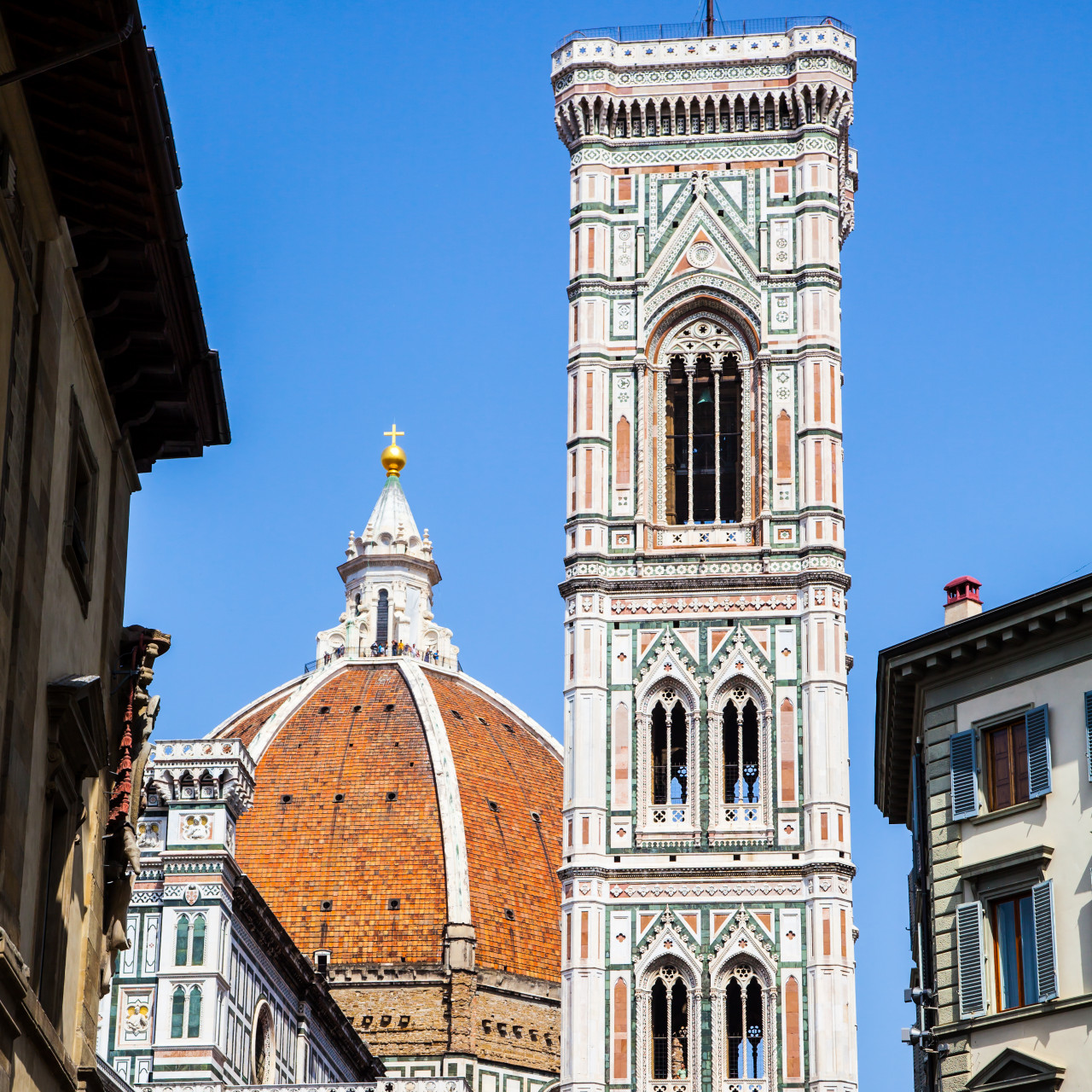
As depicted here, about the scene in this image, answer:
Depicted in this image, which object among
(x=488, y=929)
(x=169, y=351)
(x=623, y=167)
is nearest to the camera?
(x=169, y=351)

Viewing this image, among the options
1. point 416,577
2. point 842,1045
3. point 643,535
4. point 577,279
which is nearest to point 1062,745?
point 842,1045

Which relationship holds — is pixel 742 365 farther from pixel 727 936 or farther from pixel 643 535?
pixel 727 936

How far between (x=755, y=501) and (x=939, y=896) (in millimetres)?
25332

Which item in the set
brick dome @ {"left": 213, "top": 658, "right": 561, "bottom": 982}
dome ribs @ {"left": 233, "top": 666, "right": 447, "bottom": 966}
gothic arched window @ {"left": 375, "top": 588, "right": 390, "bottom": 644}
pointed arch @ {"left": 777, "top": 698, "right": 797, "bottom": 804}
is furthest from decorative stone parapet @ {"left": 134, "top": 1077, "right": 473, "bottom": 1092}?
gothic arched window @ {"left": 375, "top": 588, "right": 390, "bottom": 644}

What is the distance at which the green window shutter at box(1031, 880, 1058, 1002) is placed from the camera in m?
23.2

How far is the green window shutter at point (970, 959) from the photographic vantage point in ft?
79.0

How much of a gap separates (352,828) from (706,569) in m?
55.9

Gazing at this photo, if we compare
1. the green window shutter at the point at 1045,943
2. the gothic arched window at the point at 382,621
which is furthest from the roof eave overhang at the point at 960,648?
the gothic arched window at the point at 382,621

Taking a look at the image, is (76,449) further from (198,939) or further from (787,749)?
(198,939)

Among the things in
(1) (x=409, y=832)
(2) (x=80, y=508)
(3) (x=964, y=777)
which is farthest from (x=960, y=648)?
(1) (x=409, y=832)

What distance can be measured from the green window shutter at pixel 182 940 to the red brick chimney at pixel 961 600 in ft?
78.3

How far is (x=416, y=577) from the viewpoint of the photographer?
11306cm

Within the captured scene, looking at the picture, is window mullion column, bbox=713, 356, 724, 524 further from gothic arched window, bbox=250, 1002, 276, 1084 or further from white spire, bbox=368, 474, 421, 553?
white spire, bbox=368, 474, 421, 553

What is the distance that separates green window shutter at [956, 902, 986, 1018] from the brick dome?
236 feet
